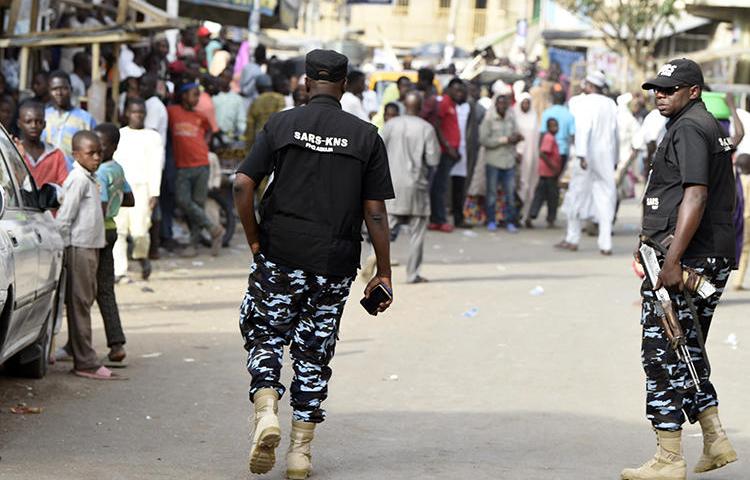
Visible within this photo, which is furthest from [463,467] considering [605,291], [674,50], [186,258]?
[674,50]

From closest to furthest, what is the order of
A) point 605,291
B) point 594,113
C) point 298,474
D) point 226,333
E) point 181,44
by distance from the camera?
point 298,474 < point 226,333 < point 605,291 < point 594,113 < point 181,44

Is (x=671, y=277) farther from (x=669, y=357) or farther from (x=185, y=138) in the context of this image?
(x=185, y=138)

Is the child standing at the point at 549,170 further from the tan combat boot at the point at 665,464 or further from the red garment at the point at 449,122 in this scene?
the tan combat boot at the point at 665,464

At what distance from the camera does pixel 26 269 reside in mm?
7777

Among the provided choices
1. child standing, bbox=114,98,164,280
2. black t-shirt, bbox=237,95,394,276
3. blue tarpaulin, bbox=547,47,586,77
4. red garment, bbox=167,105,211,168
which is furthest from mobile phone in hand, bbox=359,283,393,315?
blue tarpaulin, bbox=547,47,586,77

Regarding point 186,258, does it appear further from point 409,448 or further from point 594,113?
point 409,448

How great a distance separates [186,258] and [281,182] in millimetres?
9539

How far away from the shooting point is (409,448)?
7488mm

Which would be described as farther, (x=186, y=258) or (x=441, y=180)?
(x=441, y=180)

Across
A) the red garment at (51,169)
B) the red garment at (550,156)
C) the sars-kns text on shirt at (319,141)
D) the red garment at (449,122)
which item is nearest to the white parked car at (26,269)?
the red garment at (51,169)

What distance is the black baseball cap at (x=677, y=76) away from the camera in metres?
6.74

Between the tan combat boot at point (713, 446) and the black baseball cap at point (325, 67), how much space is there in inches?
89.7

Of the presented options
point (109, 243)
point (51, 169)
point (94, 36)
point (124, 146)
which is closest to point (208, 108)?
point (94, 36)

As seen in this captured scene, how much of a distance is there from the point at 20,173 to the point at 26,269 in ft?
2.98
